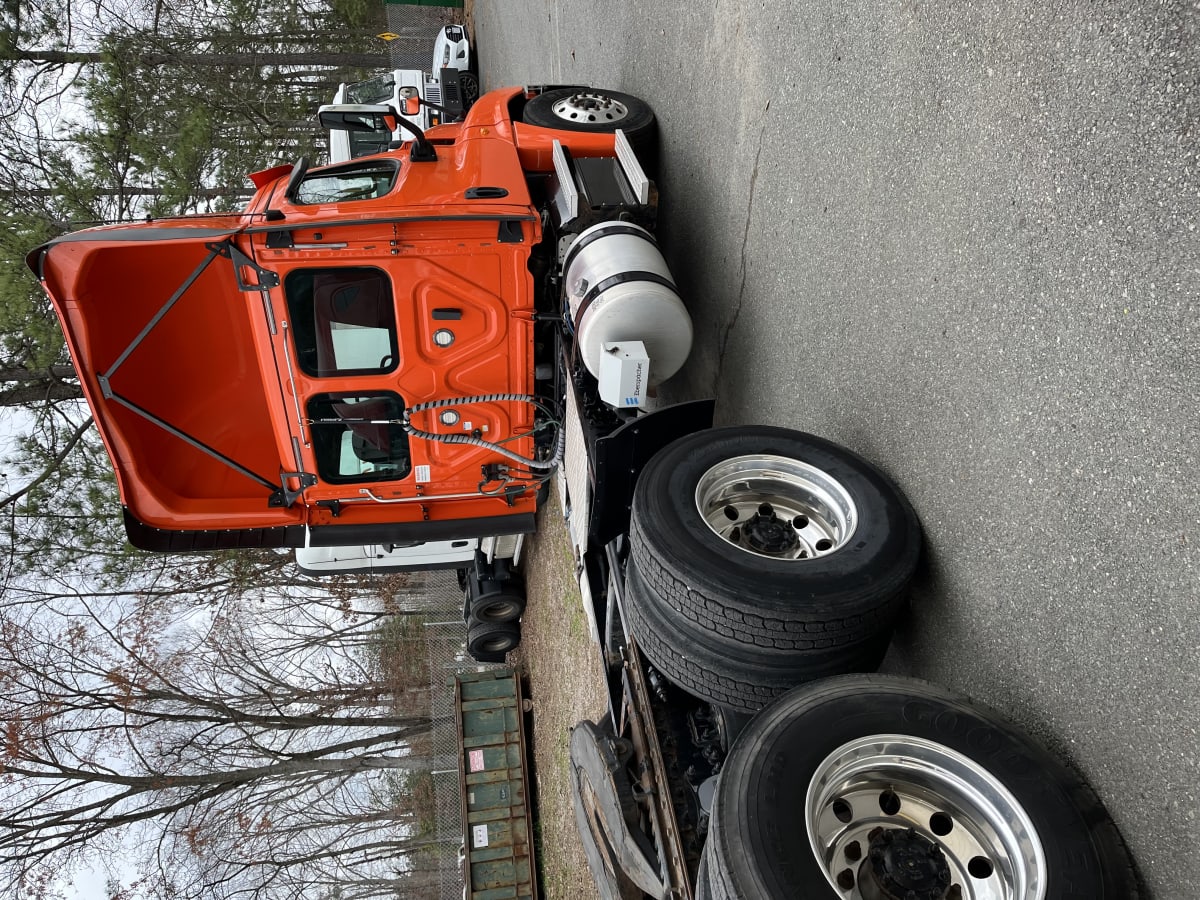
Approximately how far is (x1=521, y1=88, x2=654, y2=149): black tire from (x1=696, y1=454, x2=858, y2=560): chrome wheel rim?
9.94ft

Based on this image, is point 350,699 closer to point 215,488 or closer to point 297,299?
point 215,488

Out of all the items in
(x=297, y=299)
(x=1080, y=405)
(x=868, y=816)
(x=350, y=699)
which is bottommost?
(x=350, y=699)

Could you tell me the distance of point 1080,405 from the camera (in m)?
1.95

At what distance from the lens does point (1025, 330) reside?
2.11 metres

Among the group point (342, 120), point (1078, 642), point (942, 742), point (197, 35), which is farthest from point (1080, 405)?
point (197, 35)

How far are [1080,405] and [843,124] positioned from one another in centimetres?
155

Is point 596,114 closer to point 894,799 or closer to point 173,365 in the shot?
point 173,365

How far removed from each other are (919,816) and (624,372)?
2208 mm

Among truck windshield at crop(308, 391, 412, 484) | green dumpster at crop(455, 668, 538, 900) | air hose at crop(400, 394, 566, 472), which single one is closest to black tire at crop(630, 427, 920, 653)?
air hose at crop(400, 394, 566, 472)

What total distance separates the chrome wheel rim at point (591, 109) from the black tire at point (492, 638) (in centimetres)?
516

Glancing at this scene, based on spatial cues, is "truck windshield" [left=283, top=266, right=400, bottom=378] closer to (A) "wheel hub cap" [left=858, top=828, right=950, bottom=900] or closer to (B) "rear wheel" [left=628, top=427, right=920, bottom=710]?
(B) "rear wheel" [left=628, top=427, right=920, bottom=710]

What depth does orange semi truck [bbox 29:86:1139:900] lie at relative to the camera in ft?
6.54

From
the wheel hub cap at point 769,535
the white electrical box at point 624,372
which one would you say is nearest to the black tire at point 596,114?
the white electrical box at point 624,372


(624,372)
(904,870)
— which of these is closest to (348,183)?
(624,372)
